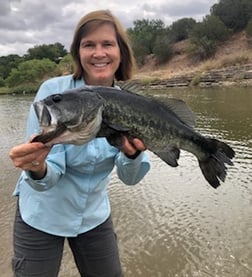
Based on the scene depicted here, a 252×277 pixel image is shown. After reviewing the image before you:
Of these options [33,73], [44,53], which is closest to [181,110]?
[33,73]

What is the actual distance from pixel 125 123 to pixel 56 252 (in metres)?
1.25

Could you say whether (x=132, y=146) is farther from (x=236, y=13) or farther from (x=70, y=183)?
(x=236, y=13)

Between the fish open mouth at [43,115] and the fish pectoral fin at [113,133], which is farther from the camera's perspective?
Result: the fish pectoral fin at [113,133]

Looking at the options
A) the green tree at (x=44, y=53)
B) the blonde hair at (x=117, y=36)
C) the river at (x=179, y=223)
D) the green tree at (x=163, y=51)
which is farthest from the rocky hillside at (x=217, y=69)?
the green tree at (x=44, y=53)

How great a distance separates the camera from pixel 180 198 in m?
7.94

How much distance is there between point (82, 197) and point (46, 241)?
0.42 m

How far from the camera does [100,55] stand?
3162 millimetres

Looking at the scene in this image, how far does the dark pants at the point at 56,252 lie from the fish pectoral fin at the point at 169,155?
2.93 ft

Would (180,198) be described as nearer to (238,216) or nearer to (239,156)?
(238,216)

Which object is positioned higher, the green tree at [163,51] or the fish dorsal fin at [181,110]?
the fish dorsal fin at [181,110]

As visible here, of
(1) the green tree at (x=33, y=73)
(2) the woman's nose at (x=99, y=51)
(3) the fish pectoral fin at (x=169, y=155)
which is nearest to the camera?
(3) the fish pectoral fin at (x=169, y=155)

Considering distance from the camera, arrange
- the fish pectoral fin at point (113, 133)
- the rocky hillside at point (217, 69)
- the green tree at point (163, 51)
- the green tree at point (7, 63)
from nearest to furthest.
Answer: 1. the fish pectoral fin at point (113, 133)
2. the rocky hillside at point (217, 69)
3. the green tree at point (163, 51)
4. the green tree at point (7, 63)

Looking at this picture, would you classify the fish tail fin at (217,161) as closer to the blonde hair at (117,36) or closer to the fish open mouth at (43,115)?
the blonde hair at (117,36)

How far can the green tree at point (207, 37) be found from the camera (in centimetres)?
5659
